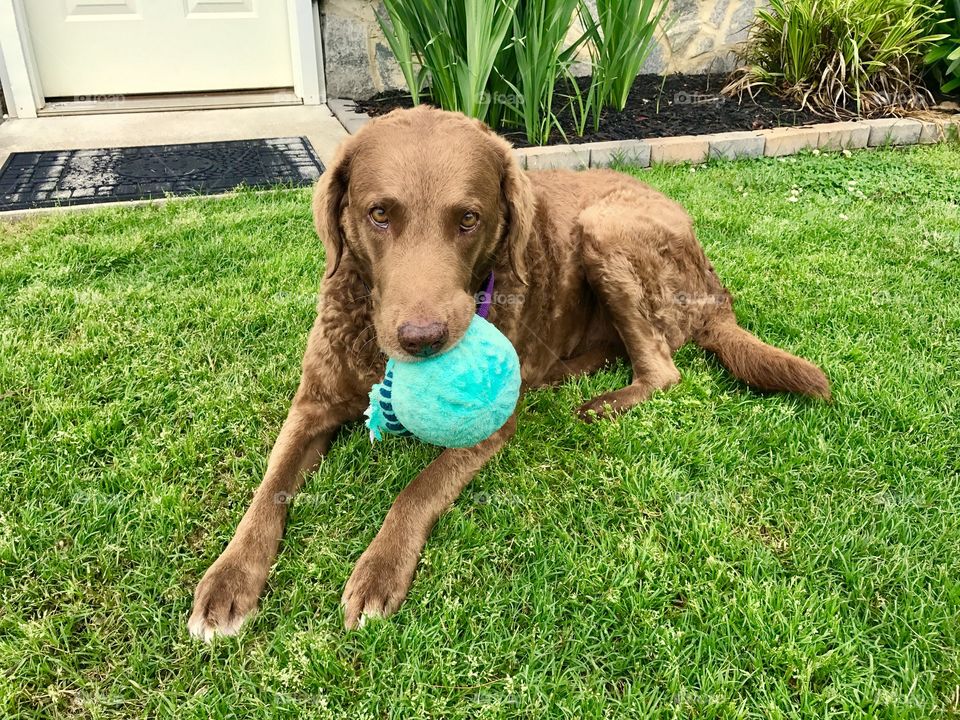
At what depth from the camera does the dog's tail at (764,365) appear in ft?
8.11

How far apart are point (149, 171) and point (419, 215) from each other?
3.56m

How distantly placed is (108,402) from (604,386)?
188cm

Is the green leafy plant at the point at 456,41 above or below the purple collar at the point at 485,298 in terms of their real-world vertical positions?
above

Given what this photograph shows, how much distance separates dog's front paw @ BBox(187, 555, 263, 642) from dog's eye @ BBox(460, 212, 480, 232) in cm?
111

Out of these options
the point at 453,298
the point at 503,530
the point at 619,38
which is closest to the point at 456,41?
the point at 619,38

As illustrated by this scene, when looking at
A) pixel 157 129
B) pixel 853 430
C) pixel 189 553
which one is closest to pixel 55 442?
pixel 189 553

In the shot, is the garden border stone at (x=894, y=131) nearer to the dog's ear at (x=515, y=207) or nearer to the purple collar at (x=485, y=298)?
the dog's ear at (x=515, y=207)

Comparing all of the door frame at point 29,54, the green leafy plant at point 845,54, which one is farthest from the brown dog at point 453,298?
the green leafy plant at point 845,54

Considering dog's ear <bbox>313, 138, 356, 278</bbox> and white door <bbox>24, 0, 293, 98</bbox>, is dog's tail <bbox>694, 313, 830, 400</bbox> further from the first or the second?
white door <bbox>24, 0, 293, 98</bbox>

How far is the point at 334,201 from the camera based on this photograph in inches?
86.2

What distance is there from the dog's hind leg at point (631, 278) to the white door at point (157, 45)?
4.51 metres

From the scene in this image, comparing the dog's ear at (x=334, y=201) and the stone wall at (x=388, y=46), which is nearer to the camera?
the dog's ear at (x=334, y=201)

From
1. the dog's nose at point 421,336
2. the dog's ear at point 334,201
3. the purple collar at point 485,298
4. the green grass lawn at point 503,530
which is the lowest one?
the green grass lawn at point 503,530

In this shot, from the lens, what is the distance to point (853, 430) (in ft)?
7.89
